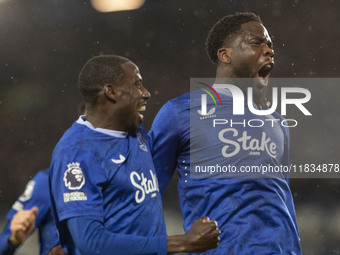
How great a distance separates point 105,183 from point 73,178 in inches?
5.2

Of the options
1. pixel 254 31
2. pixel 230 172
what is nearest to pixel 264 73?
pixel 254 31

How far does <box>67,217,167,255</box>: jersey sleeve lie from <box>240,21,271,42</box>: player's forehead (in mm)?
1397

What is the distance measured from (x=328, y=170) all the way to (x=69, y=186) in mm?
7888

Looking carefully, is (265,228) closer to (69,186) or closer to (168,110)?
(168,110)

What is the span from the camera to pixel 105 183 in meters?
2.07

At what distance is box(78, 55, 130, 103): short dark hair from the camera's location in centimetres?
229

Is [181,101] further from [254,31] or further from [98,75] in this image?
[98,75]

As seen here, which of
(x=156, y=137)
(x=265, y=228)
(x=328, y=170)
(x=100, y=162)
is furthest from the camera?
(x=328, y=170)

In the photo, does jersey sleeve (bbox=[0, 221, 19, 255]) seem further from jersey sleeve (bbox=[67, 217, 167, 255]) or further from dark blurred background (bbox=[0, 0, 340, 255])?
dark blurred background (bbox=[0, 0, 340, 255])

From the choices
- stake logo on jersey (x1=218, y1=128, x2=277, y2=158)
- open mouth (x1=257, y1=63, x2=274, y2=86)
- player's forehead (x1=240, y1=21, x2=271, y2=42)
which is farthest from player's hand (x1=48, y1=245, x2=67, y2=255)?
player's forehead (x1=240, y1=21, x2=271, y2=42)

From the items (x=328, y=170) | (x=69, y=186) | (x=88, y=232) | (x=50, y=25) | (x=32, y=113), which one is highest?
(x=50, y=25)

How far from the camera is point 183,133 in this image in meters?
2.83

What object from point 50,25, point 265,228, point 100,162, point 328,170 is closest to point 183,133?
point 265,228

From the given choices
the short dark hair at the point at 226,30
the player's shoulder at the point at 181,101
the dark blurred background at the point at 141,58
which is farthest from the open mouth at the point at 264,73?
the dark blurred background at the point at 141,58
